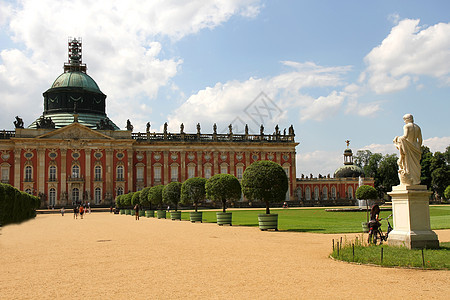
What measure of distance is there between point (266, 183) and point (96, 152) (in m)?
43.8

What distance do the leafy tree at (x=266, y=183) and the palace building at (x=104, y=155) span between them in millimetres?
41548

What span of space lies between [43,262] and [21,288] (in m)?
3.35

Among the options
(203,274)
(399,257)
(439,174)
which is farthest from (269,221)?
(439,174)

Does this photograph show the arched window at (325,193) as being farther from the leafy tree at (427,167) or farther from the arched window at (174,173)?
the arched window at (174,173)

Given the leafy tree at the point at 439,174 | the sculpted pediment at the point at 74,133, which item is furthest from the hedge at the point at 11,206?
the leafy tree at the point at 439,174

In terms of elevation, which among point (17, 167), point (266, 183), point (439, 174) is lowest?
point (266, 183)

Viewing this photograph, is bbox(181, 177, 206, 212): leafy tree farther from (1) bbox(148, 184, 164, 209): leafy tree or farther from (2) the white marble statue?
(2) the white marble statue

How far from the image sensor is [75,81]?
2714 inches

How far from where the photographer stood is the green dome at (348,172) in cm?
7294

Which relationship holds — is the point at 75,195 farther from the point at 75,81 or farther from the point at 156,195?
the point at 156,195

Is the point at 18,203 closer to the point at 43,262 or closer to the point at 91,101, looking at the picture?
the point at 43,262

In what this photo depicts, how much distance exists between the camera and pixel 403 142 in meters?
12.4

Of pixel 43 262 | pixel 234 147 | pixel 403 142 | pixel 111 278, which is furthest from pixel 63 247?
pixel 234 147

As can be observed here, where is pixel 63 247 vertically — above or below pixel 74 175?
below
